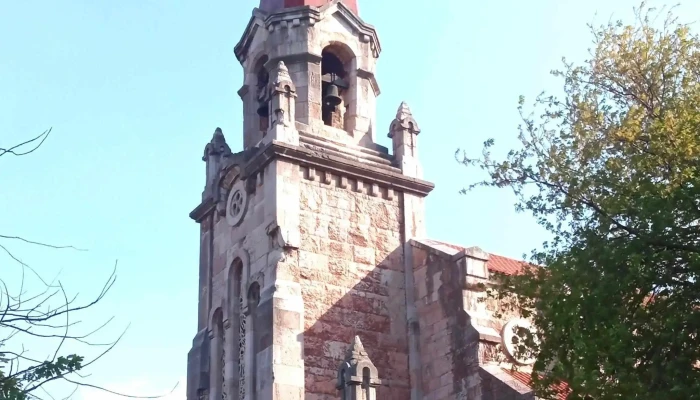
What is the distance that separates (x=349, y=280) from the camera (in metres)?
20.1

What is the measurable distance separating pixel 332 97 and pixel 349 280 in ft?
13.5

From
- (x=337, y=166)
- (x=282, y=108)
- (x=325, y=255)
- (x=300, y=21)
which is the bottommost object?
(x=325, y=255)

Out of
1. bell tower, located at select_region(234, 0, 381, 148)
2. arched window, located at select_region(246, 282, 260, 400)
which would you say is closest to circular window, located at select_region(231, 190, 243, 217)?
bell tower, located at select_region(234, 0, 381, 148)

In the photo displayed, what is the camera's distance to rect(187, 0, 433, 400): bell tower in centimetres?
1923

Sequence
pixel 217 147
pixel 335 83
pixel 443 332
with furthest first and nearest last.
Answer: pixel 217 147 → pixel 335 83 → pixel 443 332

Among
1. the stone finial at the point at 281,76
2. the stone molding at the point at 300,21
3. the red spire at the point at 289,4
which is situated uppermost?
the red spire at the point at 289,4

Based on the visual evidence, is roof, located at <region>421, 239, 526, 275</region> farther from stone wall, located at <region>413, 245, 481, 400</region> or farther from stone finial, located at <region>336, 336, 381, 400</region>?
stone finial, located at <region>336, 336, 381, 400</region>

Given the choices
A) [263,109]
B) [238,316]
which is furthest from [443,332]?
[263,109]

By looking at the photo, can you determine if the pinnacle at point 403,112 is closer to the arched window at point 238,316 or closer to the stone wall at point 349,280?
the stone wall at point 349,280

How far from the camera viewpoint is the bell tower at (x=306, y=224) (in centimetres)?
1923

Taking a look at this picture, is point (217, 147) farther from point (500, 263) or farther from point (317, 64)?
point (500, 263)

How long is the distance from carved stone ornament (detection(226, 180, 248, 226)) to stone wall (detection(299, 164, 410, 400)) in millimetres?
1469

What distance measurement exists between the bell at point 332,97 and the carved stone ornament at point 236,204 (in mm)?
2507

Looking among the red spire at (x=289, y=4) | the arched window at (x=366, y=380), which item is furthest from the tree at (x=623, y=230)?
the red spire at (x=289, y=4)
